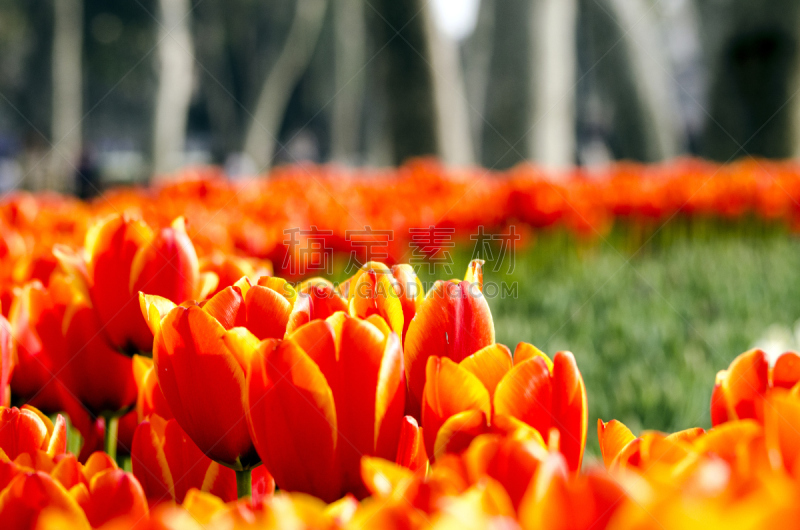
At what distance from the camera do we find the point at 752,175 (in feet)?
17.0

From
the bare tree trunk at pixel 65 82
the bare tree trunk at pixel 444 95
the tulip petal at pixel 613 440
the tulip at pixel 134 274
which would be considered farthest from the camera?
the bare tree trunk at pixel 65 82

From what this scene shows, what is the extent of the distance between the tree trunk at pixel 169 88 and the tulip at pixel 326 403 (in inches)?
396

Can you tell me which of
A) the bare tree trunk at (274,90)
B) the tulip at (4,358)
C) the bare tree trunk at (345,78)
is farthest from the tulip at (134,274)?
the bare tree trunk at (345,78)

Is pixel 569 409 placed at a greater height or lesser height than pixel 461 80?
lesser

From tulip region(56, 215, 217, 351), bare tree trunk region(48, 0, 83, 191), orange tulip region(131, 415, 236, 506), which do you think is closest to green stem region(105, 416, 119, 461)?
tulip region(56, 215, 217, 351)

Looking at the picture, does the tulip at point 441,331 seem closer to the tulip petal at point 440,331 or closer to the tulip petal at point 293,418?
the tulip petal at point 440,331

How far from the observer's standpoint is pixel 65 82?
A: 30.0ft

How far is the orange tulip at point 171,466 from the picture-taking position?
2.24 feet

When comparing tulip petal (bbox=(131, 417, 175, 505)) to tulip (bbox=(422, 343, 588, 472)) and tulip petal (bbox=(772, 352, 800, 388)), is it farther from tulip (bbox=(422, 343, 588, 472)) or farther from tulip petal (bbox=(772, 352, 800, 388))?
tulip petal (bbox=(772, 352, 800, 388))

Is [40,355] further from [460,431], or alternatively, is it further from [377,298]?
[460,431]

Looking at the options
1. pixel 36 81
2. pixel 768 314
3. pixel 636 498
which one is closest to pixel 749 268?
pixel 768 314

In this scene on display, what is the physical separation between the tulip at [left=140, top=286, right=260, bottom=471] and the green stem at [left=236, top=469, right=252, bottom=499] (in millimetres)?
23

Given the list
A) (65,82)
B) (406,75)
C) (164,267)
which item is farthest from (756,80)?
(164,267)

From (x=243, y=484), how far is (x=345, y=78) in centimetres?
2188
